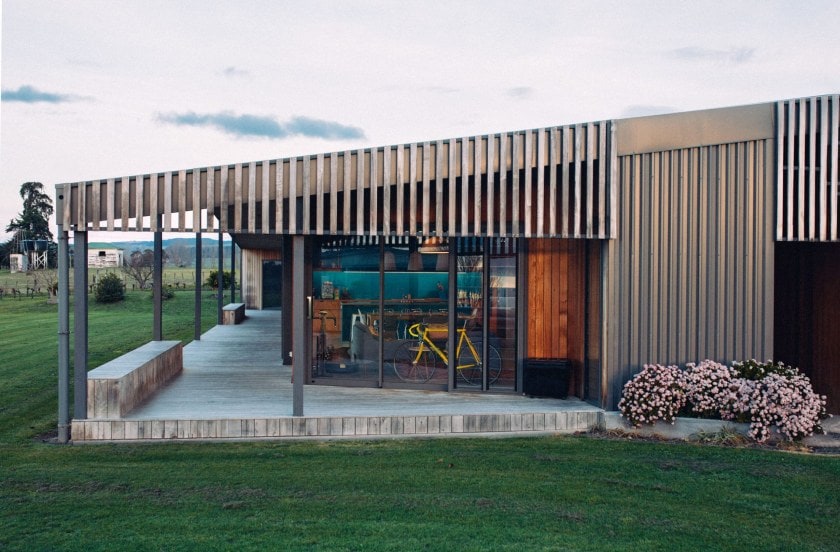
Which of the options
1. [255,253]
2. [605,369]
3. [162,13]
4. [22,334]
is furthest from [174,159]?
[605,369]

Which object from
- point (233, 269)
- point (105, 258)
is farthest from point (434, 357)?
point (105, 258)

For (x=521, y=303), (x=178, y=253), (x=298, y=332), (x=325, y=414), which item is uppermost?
(x=178, y=253)

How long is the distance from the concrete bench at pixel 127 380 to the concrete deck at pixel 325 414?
13cm

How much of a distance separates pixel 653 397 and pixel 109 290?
2684 centimetres

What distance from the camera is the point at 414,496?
548 cm

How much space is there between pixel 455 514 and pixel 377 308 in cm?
474

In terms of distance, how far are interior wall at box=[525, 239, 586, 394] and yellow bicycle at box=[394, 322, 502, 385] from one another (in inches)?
22.6

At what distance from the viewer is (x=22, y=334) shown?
61.5ft

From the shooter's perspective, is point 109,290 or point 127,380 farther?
point 109,290

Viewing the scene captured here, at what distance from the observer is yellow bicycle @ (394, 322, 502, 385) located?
9.35 m

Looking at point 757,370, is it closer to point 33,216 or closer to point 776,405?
point 776,405

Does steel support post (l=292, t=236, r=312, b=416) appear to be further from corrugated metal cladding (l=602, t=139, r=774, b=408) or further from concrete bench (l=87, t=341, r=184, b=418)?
corrugated metal cladding (l=602, t=139, r=774, b=408)

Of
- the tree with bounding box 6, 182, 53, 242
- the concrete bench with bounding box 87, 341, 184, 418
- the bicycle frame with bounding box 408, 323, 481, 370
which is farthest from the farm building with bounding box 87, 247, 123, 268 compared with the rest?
the bicycle frame with bounding box 408, 323, 481, 370

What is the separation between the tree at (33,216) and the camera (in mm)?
58281
